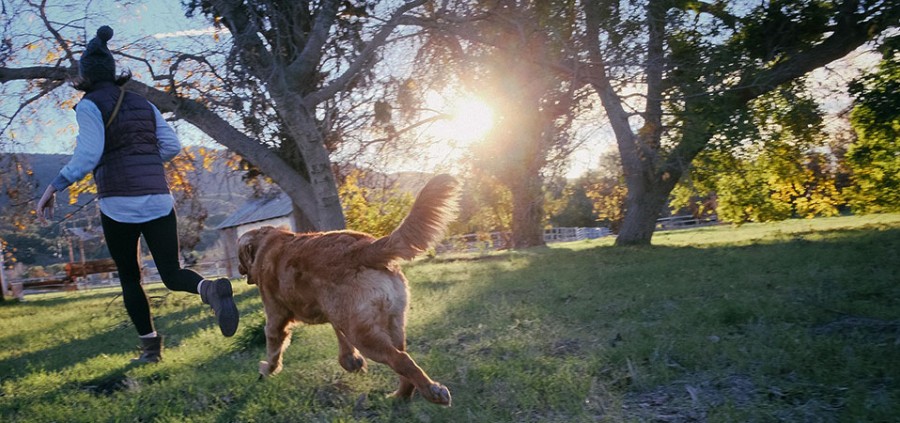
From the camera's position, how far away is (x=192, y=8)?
9469mm

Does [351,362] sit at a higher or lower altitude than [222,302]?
lower

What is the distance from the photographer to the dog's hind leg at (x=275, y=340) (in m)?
4.03

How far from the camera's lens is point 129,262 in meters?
4.26

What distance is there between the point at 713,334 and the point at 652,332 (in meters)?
0.44

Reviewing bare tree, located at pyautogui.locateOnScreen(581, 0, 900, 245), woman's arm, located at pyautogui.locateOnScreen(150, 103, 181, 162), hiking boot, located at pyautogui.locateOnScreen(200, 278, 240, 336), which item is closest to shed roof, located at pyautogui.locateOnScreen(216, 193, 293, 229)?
bare tree, located at pyautogui.locateOnScreen(581, 0, 900, 245)

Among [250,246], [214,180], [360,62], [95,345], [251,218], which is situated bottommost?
[95,345]

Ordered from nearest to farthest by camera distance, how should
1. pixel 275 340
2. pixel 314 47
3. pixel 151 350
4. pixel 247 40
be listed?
pixel 275 340 → pixel 151 350 → pixel 247 40 → pixel 314 47

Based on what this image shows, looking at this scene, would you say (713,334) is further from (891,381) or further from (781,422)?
(781,422)

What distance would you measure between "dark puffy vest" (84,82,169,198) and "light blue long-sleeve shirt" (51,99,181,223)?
0.16ft

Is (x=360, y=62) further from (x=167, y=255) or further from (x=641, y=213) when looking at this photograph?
(x=641, y=213)

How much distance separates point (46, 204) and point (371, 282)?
7.82 feet

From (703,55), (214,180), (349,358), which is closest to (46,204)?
(349,358)

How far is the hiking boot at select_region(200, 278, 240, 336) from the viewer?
3.69 m

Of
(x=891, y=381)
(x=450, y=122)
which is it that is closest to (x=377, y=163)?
(x=450, y=122)
